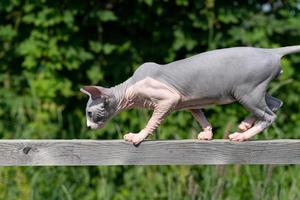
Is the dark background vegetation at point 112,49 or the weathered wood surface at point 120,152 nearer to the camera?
the weathered wood surface at point 120,152

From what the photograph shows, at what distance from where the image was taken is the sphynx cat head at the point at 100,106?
240 cm

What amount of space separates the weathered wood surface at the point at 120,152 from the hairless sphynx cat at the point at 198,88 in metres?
0.05

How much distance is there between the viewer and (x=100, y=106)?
7.91 feet

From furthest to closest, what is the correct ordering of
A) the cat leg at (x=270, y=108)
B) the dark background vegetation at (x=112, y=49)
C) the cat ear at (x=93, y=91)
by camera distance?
the dark background vegetation at (x=112, y=49) → the cat leg at (x=270, y=108) → the cat ear at (x=93, y=91)

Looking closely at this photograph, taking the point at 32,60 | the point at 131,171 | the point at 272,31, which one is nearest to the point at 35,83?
the point at 32,60

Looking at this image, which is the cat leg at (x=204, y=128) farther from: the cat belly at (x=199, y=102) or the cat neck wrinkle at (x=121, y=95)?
the cat neck wrinkle at (x=121, y=95)

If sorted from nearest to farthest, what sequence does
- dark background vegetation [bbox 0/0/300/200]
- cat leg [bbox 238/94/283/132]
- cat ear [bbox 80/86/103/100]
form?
cat ear [bbox 80/86/103/100], cat leg [bbox 238/94/283/132], dark background vegetation [bbox 0/0/300/200]

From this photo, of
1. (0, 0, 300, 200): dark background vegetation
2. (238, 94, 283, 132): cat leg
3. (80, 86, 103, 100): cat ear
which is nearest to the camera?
(80, 86, 103, 100): cat ear

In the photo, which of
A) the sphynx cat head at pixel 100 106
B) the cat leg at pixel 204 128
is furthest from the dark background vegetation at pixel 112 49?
the sphynx cat head at pixel 100 106

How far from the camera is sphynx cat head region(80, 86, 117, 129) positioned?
2404mm

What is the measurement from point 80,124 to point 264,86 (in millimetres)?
2595

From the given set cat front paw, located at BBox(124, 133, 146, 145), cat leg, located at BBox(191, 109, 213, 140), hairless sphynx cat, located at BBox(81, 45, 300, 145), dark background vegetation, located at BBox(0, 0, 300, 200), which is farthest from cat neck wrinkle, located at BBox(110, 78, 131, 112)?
dark background vegetation, located at BBox(0, 0, 300, 200)

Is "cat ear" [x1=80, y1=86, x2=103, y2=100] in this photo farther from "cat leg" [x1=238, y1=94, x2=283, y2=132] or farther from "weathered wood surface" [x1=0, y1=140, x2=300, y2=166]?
"cat leg" [x1=238, y1=94, x2=283, y2=132]

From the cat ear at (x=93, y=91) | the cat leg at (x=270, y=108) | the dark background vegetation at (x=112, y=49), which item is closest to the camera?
the cat ear at (x=93, y=91)
